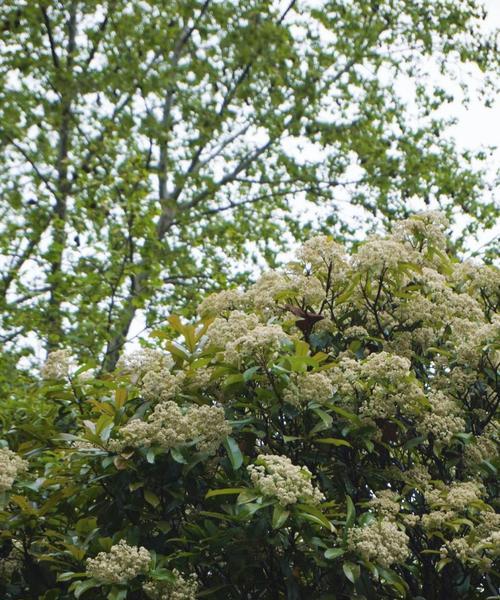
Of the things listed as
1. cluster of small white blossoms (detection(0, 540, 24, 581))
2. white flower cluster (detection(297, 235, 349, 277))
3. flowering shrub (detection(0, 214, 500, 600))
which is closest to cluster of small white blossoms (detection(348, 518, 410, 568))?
flowering shrub (detection(0, 214, 500, 600))

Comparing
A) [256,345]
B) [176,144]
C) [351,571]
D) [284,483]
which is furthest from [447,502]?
[176,144]

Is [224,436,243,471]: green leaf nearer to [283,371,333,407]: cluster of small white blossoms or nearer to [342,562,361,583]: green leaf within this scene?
[283,371,333,407]: cluster of small white blossoms

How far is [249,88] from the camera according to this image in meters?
14.3

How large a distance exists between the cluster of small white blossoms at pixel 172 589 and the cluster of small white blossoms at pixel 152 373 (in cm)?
80

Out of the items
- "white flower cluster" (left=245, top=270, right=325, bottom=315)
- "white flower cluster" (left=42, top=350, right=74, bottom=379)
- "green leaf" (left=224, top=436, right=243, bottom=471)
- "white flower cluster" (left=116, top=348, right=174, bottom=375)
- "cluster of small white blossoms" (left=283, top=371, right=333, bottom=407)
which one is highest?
"white flower cluster" (left=245, top=270, right=325, bottom=315)

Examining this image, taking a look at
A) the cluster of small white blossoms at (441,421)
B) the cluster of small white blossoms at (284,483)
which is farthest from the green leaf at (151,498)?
the cluster of small white blossoms at (441,421)

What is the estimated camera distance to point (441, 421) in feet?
13.1

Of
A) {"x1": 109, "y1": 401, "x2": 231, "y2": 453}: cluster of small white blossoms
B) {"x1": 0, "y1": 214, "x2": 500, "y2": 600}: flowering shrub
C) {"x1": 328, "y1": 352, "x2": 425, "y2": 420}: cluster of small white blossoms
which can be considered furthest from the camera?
{"x1": 328, "y1": 352, "x2": 425, "y2": 420}: cluster of small white blossoms

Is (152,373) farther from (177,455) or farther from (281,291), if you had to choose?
(281,291)

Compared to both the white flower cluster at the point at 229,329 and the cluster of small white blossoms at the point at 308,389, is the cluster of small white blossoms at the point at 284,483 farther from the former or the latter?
the white flower cluster at the point at 229,329

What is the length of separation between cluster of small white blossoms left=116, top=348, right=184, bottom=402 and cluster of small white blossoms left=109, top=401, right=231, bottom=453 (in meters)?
0.21

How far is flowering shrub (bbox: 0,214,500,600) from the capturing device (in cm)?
356

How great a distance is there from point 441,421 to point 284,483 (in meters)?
1.00

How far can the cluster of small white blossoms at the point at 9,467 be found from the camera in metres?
3.99
